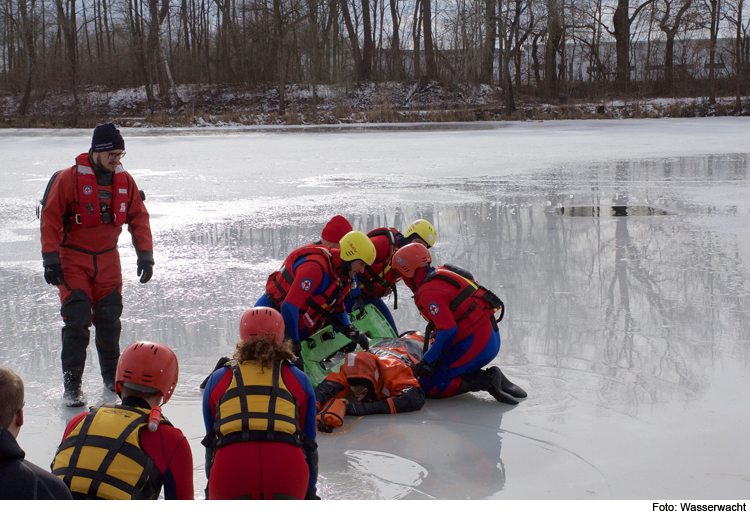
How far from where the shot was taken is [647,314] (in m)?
4.93

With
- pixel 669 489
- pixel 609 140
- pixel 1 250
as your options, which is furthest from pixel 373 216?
pixel 609 140

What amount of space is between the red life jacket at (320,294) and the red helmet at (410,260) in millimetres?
379

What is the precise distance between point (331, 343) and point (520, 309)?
1434 mm

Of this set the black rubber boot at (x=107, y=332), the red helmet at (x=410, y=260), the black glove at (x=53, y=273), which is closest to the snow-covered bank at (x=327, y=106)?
the red helmet at (x=410, y=260)

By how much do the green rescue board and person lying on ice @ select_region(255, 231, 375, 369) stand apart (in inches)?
6.2

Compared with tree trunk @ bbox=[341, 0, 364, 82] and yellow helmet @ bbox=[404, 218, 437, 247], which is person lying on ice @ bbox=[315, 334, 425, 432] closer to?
yellow helmet @ bbox=[404, 218, 437, 247]

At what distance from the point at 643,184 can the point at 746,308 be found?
6.27 m

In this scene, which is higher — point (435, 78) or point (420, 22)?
point (420, 22)

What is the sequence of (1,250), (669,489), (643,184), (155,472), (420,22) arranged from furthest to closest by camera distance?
(420,22)
(643,184)
(1,250)
(669,489)
(155,472)

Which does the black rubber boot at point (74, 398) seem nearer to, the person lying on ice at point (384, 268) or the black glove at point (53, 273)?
the black glove at point (53, 273)

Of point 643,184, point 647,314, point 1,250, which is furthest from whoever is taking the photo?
point 643,184

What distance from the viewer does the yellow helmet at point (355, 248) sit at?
4039 mm

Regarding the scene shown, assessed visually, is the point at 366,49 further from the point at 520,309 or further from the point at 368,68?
the point at 520,309

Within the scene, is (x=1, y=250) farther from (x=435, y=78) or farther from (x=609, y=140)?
(x=435, y=78)
